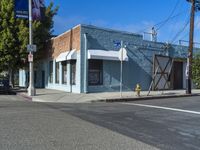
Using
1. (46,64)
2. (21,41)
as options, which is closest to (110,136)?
(21,41)

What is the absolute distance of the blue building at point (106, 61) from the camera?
85.3 ft

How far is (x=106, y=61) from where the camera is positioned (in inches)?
1057

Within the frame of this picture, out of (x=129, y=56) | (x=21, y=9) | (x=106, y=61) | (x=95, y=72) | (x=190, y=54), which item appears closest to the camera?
(x=21, y=9)

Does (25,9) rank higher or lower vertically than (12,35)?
higher

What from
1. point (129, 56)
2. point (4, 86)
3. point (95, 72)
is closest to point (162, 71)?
point (129, 56)

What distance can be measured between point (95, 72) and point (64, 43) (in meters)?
4.84

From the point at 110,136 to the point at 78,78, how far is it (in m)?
17.1

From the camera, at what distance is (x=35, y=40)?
1297 inches

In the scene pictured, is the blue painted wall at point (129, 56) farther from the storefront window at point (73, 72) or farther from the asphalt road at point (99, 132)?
the asphalt road at point (99, 132)

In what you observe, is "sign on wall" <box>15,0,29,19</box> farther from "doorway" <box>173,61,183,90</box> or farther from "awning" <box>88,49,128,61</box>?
"doorway" <box>173,61,183,90</box>

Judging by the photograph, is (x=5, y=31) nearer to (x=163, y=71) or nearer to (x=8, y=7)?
(x=8, y=7)

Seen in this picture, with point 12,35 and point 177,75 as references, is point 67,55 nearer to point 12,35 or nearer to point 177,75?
point 12,35

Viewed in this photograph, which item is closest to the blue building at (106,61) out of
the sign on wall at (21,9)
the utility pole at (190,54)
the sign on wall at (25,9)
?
the utility pole at (190,54)

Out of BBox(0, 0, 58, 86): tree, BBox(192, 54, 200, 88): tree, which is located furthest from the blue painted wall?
BBox(0, 0, 58, 86): tree
